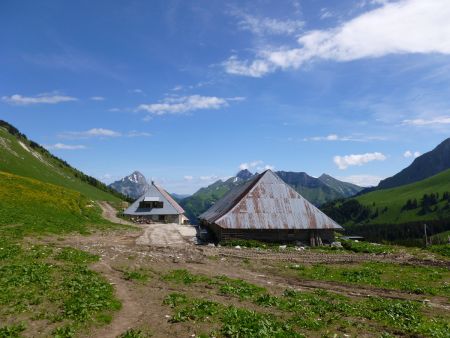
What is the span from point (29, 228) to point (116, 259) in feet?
54.4

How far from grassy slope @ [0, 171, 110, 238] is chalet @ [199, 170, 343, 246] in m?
18.5

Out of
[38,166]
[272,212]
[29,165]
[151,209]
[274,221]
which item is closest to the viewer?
[274,221]

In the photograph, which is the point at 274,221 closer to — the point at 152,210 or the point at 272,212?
the point at 272,212

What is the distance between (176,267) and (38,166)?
131 m

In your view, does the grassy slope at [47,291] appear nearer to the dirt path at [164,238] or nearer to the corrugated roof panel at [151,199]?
the dirt path at [164,238]

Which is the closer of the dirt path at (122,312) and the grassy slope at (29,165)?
the dirt path at (122,312)

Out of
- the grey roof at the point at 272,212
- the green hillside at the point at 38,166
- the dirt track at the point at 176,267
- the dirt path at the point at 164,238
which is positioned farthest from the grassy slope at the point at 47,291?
the green hillside at the point at 38,166

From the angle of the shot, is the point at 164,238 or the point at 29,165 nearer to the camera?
the point at 164,238

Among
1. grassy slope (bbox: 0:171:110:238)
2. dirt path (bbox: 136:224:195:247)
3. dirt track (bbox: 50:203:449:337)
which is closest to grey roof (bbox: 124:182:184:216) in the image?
grassy slope (bbox: 0:171:110:238)

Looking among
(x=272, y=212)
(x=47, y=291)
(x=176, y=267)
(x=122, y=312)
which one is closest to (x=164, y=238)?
(x=272, y=212)

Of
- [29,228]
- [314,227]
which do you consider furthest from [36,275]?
[314,227]

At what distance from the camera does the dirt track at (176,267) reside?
14.9 m

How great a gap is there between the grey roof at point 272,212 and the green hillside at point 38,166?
3462 inches

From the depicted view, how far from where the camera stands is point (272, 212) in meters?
49.1
